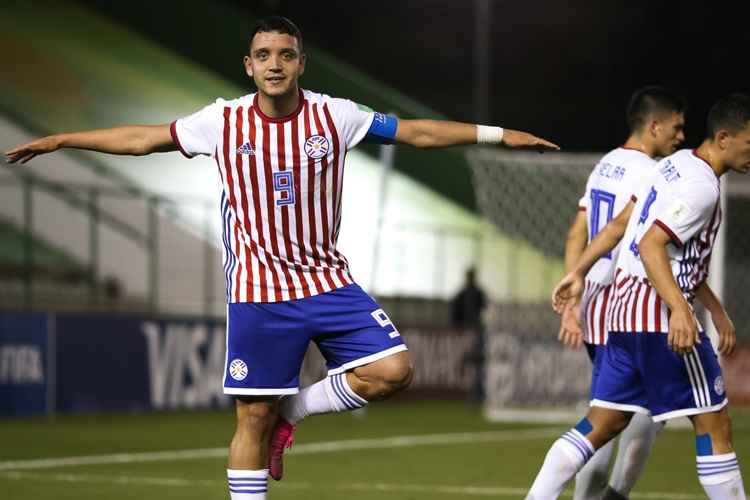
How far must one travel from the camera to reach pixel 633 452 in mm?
7566

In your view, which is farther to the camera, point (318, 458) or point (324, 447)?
point (324, 447)

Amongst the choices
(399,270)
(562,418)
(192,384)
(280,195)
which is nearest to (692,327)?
(280,195)

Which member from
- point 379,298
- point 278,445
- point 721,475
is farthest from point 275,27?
point 379,298

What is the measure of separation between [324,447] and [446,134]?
6.71m

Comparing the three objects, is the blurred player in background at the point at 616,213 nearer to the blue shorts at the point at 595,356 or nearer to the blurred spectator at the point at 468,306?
the blue shorts at the point at 595,356

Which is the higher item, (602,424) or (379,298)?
(379,298)

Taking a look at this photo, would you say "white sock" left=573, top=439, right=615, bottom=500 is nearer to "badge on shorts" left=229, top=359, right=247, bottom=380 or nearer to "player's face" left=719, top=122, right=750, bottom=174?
"player's face" left=719, top=122, right=750, bottom=174

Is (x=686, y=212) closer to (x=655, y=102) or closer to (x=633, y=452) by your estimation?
(x=655, y=102)

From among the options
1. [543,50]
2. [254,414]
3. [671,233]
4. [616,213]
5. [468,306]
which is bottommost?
[254,414]

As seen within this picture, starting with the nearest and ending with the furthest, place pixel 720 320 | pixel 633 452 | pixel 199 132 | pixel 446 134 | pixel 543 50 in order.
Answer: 1. pixel 199 132
2. pixel 446 134
3. pixel 720 320
4. pixel 633 452
5. pixel 543 50

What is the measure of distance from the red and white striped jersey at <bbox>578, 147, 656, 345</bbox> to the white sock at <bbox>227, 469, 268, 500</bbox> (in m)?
2.06

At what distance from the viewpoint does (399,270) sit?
80.0 feet

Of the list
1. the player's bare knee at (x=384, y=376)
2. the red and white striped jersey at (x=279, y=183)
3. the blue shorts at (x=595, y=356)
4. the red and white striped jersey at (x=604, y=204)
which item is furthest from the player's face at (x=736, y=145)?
the player's bare knee at (x=384, y=376)

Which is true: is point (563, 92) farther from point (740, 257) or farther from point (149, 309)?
point (149, 309)
